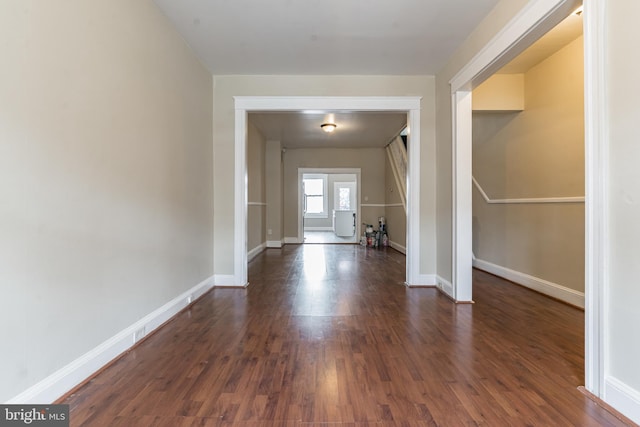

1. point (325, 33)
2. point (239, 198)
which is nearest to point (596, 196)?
point (325, 33)

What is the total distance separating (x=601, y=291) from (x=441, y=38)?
233 centimetres

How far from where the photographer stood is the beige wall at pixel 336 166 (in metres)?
8.22

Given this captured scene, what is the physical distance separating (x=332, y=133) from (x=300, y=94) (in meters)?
3.16

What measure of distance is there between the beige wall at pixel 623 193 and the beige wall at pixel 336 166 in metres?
6.84

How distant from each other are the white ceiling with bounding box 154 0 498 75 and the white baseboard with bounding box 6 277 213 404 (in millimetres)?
2273

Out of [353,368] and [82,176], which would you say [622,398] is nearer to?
[353,368]

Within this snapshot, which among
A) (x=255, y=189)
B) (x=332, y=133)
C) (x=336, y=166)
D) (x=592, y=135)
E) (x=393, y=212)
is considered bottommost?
(x=393, y=212)

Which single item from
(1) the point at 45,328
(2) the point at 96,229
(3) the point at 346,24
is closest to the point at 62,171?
(2) the point at 96,229

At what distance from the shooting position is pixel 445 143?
3.26 m

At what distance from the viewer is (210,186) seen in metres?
3.43

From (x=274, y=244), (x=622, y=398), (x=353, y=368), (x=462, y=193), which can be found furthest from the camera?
(x=274, y=244)

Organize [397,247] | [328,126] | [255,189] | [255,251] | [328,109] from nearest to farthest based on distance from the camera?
[328,109]
[328,126]
[255,251]
[255,189]
[397,247]

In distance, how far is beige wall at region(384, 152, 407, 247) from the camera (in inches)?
258

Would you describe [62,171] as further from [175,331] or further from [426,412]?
[426,412]
